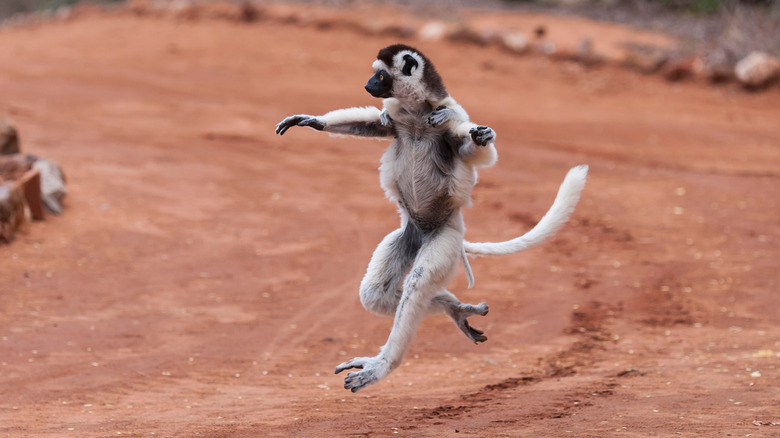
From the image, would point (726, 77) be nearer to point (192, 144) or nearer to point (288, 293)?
point (192, 144)

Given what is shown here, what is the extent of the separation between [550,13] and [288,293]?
1782 centimetres

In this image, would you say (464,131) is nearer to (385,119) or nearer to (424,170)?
(424,170)

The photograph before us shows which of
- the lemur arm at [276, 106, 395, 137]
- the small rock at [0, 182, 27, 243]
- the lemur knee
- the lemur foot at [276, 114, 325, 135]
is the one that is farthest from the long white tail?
the small rock at [0, 182, 27, 243]

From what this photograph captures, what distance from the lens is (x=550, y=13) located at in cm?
2520

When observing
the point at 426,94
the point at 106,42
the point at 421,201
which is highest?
the point at 426,94

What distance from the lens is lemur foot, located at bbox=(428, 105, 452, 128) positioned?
5324 millimetres

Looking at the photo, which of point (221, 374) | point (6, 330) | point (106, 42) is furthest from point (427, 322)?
point (106, 42)

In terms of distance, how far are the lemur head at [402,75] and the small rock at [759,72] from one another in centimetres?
1572

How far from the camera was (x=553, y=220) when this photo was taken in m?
5.80

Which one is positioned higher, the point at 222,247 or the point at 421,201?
the point at 421,201

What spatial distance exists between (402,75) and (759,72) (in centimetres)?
1592

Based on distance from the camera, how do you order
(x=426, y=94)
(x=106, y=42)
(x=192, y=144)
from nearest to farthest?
1. (x=426, y=94)
2. (x=192, y=144)
3. (x=106, y=42)

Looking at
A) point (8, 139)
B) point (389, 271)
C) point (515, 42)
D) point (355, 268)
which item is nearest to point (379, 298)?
point (389, 271)

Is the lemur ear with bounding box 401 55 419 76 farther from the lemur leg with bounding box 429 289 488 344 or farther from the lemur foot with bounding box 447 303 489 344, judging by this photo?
the lemur foot with bounding box 447 303 489 344
